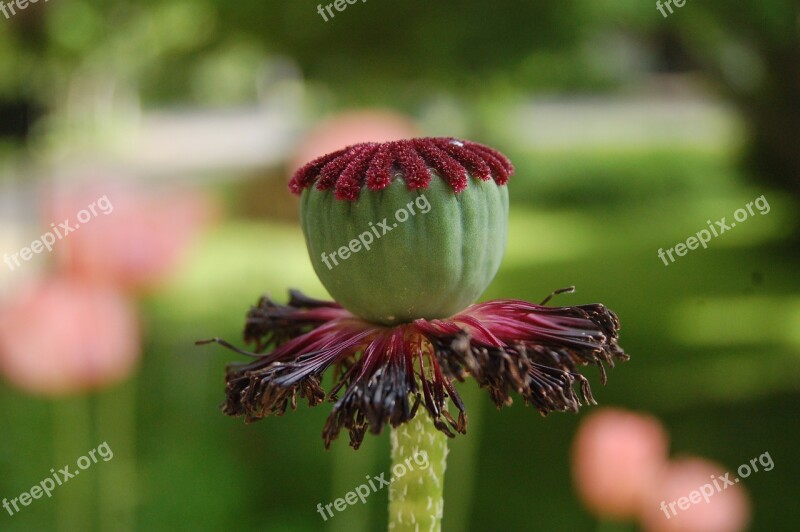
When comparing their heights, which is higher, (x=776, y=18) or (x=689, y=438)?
(x=776, y=18)

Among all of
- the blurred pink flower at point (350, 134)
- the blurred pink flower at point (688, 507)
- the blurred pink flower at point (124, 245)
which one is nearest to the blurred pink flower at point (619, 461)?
the blurred pink flower at point (688, 507)

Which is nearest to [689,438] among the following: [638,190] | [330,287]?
[330,287]

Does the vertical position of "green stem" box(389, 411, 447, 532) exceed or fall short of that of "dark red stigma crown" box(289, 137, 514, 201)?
it falls short

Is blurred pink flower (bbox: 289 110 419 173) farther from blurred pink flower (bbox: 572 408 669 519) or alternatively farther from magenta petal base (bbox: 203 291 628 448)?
magenta petal base (bbox: 203 291 628 448)

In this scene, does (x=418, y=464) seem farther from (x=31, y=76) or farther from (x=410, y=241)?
(x=31, y=76)

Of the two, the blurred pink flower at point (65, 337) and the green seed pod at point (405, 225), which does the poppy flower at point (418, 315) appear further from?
the blurred pink flower at point (65, 337)

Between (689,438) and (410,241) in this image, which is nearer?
(410,241)

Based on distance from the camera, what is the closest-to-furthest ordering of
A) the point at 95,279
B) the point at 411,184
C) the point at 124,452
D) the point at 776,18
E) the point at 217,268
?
the point at 411,184
the point at 95,279
the point at 776,18
the point at 124,452
the point at 217,268

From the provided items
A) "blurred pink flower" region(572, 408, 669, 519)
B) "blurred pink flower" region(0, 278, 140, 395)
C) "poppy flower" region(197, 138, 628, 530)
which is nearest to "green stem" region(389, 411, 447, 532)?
"poppy flower" region(197, 138, 628, 530)
